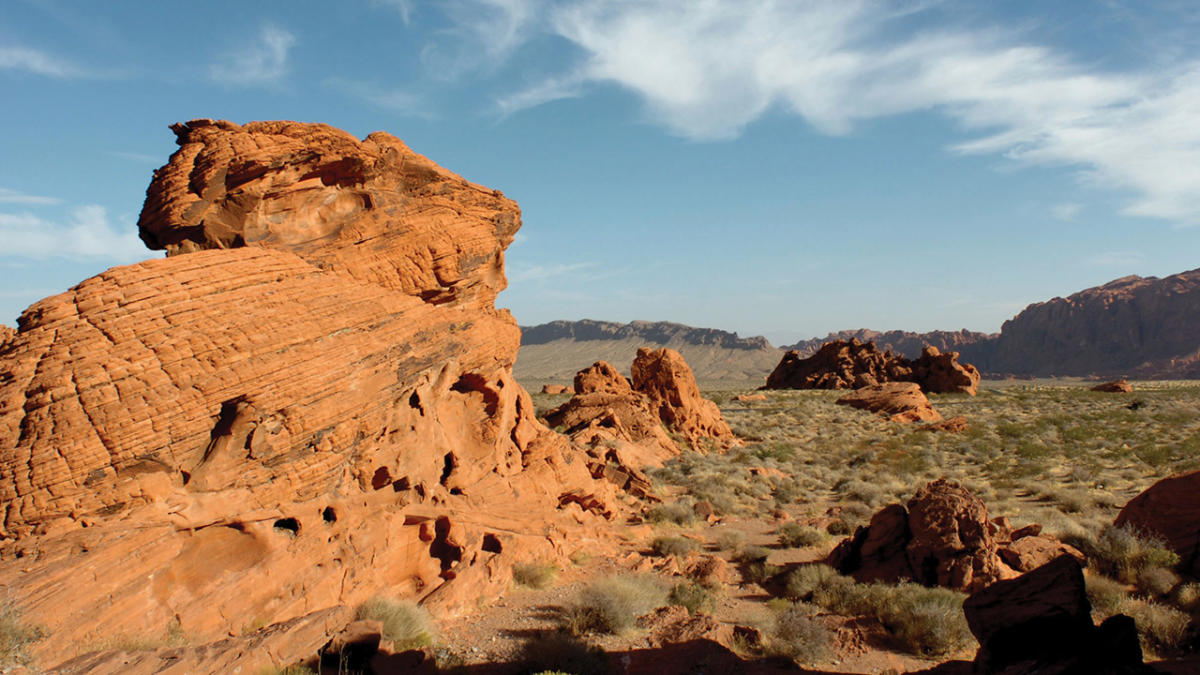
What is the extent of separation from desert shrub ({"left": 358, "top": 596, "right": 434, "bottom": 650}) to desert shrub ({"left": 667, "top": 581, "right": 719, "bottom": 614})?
3.75 m

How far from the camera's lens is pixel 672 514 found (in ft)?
45.8

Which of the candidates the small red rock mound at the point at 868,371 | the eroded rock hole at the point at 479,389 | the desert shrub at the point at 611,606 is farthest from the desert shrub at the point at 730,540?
the small red rock mound at the point at 868,371

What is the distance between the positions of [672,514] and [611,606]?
615 centimetres

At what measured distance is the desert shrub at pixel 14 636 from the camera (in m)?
4.77

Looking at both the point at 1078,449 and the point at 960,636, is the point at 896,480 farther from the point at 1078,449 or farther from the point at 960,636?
the point at 960,636

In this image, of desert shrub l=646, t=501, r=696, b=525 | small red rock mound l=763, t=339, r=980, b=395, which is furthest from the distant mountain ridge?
desert shrub l=646, t=501, r=696, b=525

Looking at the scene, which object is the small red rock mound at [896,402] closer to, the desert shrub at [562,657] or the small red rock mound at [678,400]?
the small red rock mound at [678,400]

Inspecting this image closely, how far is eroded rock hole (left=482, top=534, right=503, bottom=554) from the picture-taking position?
979 centimetres

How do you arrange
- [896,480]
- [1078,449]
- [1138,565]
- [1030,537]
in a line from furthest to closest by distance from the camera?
[1078,449], [896,480], [1030,537], [1138,565]

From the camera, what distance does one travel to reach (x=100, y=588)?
590 cm

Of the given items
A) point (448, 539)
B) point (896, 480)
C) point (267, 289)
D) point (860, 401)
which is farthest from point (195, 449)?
point (860, 401)

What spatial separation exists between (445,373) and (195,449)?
404cm

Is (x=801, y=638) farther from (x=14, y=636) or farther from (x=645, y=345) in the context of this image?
(x=645, y=345)

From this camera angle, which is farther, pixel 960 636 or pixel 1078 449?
pixel 1078 449
